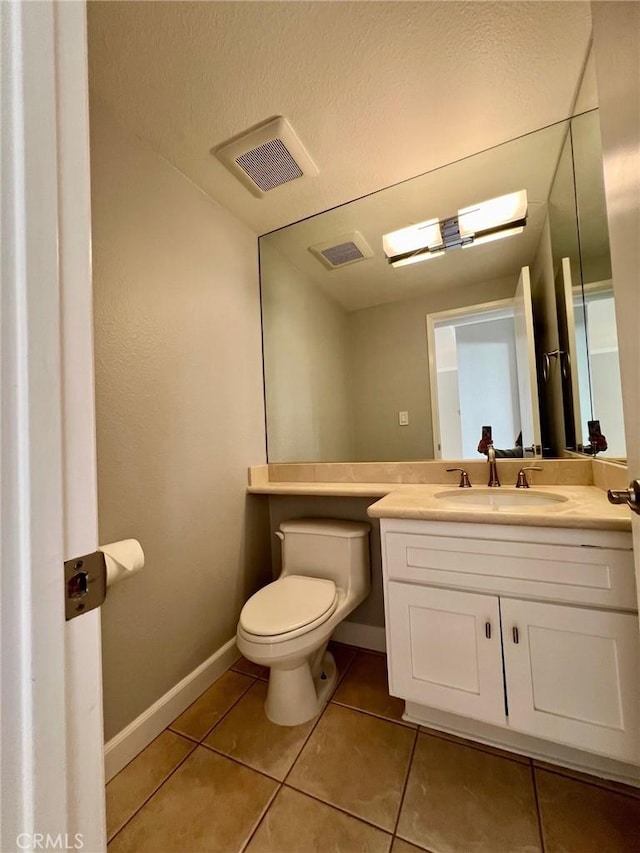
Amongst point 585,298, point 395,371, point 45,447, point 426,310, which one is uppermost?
point 426,310

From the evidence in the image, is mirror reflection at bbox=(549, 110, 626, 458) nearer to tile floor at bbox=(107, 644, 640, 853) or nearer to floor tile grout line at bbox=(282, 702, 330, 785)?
tile floor at bbox=(107, 644, 640, 853)

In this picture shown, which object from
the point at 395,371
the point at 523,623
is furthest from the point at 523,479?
the point at 395,371

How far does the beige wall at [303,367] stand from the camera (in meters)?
2.00

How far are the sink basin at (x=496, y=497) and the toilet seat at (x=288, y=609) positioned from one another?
624mm

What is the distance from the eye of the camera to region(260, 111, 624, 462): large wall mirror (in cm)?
139

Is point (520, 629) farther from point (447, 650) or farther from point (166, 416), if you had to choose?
point (166, 416)

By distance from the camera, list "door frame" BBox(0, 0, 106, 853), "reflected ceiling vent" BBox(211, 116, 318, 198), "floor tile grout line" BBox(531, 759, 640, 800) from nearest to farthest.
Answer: "door frame" BBox(0, 0, 106, 853)
"floor tile grout line" BBox(531, 759, 640, 800)
"reflected ceiling vent" BBox(211, 116, 318, 198)

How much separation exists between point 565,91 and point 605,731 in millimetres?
2076

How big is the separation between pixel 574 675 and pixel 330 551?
0.92m

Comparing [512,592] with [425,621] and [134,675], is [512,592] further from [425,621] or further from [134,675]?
[134,675]

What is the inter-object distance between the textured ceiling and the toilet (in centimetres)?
170

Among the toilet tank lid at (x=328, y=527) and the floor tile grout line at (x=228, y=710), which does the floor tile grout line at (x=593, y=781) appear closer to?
the toilet tank lid at (x=328, y=527)

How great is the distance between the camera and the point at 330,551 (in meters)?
1.57

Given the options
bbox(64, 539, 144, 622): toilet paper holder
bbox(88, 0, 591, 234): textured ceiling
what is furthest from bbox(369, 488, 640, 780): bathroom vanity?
bbox(88, 0, 591, 234): textured ceiling
